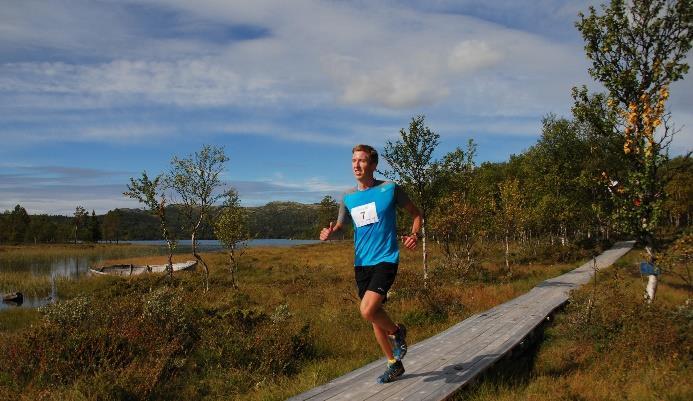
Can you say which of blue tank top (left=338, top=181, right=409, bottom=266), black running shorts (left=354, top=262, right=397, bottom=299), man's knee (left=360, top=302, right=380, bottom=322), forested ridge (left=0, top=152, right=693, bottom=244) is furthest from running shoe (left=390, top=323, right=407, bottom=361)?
forested ridge (left=0, top=152, right=693, bottom=244)

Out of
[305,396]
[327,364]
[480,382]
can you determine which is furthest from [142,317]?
[480,382]

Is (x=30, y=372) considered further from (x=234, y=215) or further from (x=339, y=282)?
(x=234, y=215)

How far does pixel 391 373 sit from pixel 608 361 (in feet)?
12.4

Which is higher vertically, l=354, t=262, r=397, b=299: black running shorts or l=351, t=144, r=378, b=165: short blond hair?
l=351, t=144, r=378, b=165: short blond hair

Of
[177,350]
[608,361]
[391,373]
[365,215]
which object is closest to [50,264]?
[177,350]

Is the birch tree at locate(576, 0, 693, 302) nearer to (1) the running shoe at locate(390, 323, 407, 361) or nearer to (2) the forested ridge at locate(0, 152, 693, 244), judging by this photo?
(2) the forested ridge at locate(0, 152, 693, 244)

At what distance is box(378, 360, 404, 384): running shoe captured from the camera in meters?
5.34

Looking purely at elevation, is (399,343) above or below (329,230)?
below

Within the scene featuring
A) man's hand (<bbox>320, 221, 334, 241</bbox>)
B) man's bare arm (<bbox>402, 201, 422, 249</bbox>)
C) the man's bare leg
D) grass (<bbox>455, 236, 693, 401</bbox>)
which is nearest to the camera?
man's bare arm (<bbox>402, 201, 422, 249</bbox>)

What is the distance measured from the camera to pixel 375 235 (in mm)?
5039

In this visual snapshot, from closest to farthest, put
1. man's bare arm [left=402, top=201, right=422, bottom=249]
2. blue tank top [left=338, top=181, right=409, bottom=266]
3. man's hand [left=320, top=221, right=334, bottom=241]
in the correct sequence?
man's bare arm [left=402, top=201, right=422, bottom=249] → blue tank top [left=338, top=181, right=409, bottom=266] → man's hand [left=320, top=221, right=334, bottom=241]

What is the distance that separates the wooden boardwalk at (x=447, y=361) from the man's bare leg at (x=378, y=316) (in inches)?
19.5

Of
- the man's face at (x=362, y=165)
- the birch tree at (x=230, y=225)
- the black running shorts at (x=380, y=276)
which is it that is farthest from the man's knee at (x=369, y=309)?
the birch tree at (x=230, y=225)

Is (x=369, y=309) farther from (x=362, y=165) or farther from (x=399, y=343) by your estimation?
(x=362, y=165)
